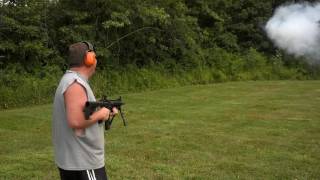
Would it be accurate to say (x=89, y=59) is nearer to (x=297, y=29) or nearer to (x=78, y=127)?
(x=78, y=127)

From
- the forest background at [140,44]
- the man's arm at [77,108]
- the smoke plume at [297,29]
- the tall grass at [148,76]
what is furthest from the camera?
the smoke plume at [297,29]

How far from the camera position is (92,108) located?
149 inches

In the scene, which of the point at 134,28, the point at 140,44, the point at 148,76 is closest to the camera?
the point at 148,76

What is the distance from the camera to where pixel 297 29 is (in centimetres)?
2209

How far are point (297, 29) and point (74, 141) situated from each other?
19.4 m

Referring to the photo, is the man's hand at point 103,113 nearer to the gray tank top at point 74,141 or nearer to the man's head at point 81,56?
the gray tank top at point 74,141

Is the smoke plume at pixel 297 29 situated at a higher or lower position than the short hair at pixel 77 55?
higher

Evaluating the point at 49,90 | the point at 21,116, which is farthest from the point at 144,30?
the point at 21,116

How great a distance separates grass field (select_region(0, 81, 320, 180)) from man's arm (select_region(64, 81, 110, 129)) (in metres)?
3.42

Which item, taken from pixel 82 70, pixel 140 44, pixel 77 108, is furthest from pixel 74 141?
pixel 140 44

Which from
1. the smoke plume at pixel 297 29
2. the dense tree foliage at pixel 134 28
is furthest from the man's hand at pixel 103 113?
the smoke plume at pixel 297 29

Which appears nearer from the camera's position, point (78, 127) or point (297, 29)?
point (78, 127)

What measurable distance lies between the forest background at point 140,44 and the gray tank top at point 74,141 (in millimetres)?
11919

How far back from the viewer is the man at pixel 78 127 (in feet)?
12.4
